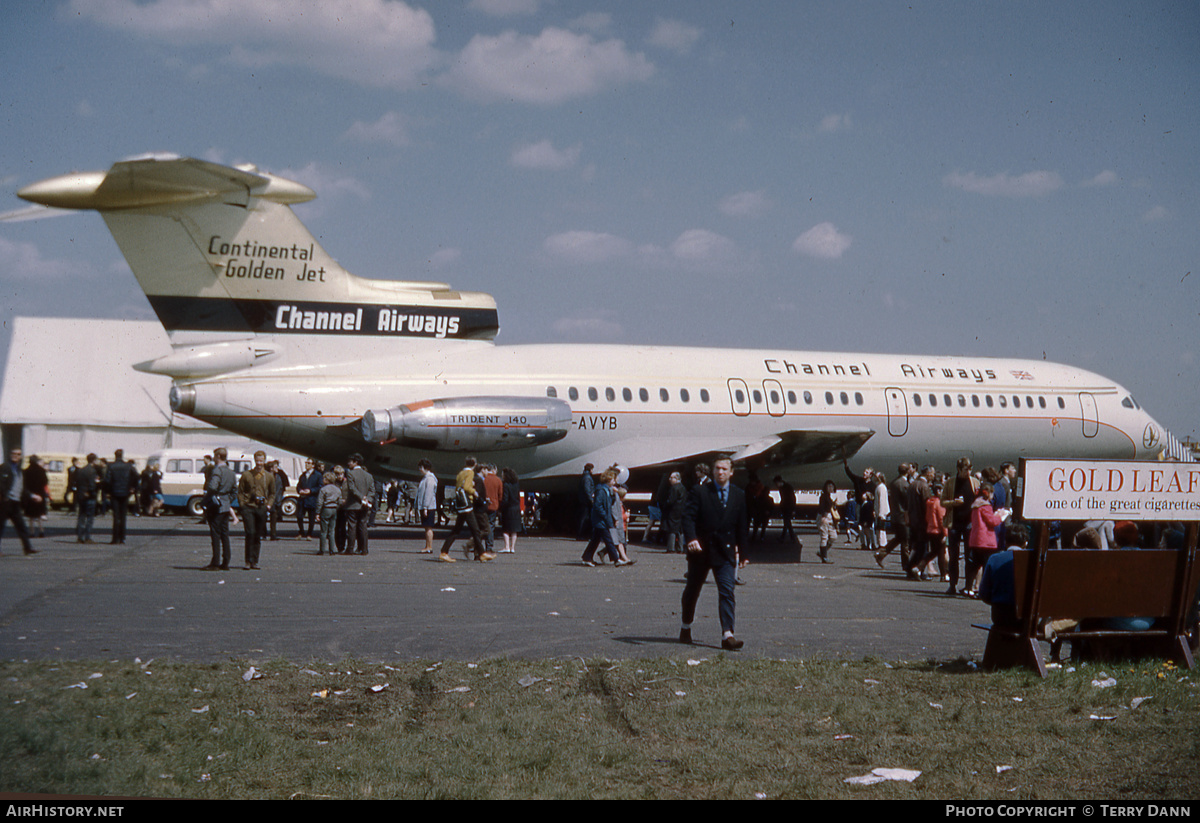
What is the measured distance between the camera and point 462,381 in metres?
22.9

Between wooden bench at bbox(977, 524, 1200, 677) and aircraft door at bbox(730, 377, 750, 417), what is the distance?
15975 millimetres

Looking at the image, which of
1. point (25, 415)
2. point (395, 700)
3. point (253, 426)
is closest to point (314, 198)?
point (253, 426)

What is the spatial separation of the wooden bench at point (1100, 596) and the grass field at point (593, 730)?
28 centimetres

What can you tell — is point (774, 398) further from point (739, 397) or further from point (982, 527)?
point (982, 527)

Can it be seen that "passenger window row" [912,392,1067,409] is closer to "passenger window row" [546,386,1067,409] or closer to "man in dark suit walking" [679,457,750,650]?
"passenger window row" [546,386,1067,409]

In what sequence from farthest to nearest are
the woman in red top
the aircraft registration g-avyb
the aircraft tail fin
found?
the aircraft registration g-avyb → the aircraft tail fin → the woman in red top

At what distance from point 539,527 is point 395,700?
2383cm

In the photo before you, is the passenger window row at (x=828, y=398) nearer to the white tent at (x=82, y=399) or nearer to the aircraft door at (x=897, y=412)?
the aircraft door at (x=897, y=412)

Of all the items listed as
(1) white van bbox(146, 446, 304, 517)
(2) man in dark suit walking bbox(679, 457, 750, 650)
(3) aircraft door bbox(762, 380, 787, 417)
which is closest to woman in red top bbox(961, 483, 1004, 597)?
Answer: (2) man in dark suit walking bbox(679, 457, 750, 650)

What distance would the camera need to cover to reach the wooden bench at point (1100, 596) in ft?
29.1

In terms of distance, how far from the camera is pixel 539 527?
31.6 m

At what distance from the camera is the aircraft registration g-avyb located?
66.6ft

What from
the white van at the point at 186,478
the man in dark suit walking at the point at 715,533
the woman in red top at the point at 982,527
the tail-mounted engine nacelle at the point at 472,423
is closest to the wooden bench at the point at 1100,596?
the man in dark suit walking at the point at 715,533

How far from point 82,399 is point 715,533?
41.0 metres
